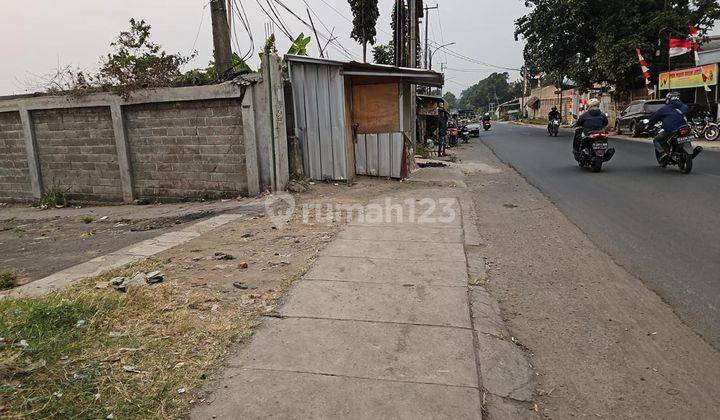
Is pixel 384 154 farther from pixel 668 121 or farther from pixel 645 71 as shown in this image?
pixel 645 71

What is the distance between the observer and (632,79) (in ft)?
90.0

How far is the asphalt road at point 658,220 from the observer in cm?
421

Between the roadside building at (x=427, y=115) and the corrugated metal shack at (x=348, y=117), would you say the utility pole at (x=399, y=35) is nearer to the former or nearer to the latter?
the roadside building at (x=427, y=115)

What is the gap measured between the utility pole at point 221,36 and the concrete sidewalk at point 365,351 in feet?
24.1

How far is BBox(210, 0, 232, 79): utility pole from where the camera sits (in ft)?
35.4

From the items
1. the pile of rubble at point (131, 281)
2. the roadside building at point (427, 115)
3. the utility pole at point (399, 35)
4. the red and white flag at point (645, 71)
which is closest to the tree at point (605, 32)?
the red and white flag at point (645, 71)

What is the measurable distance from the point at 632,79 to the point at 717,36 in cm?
1153

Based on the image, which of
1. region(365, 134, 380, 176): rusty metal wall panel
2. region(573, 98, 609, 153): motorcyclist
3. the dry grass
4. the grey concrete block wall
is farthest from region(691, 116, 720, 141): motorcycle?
the dry grass

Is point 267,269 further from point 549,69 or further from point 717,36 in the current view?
point 717,36

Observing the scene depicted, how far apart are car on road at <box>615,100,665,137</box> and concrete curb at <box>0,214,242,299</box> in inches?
802

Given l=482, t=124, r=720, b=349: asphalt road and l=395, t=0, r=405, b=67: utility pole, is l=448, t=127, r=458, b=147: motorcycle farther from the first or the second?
l=482, t=124, r=720, b=349: asphalt road

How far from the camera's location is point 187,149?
10.1 m

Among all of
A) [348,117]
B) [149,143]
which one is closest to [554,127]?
[348,117]

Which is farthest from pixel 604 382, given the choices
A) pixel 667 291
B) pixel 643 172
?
Answer: pixel 643 172
